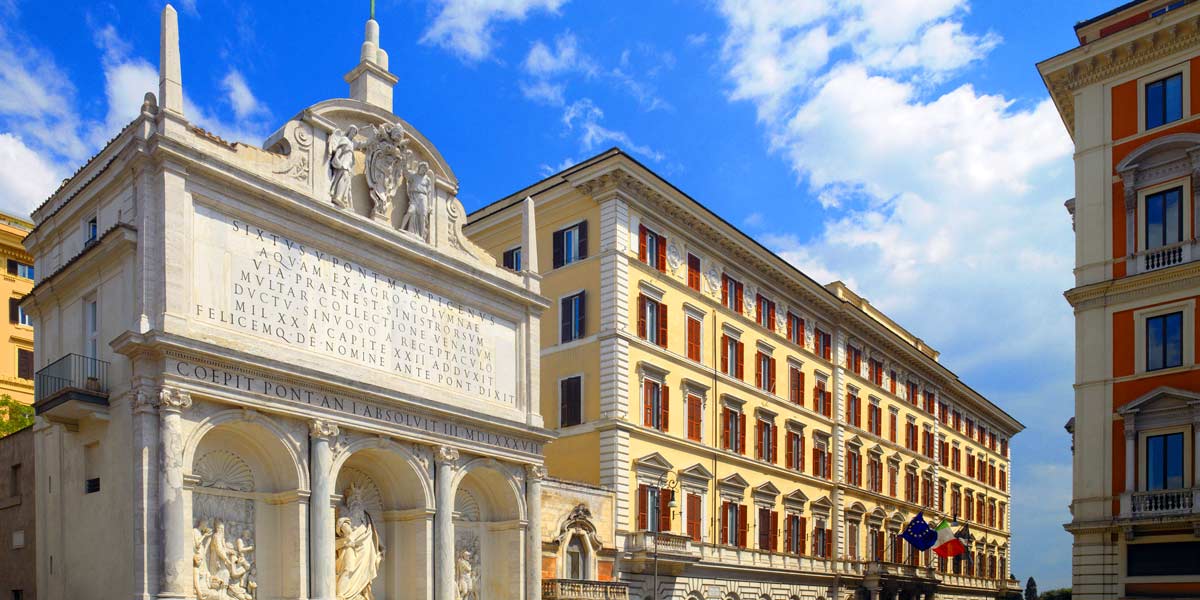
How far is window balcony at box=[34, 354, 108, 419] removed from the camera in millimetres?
24297

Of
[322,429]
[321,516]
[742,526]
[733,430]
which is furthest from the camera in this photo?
[733,430]

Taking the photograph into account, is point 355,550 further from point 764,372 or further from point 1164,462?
point 764,372

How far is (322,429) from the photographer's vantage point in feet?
87.8

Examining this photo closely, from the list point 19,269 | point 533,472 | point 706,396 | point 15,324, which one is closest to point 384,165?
point 533,472

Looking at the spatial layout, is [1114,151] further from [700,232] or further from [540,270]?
[540,270]

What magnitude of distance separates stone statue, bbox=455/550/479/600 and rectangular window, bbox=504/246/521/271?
Result: 1502cm

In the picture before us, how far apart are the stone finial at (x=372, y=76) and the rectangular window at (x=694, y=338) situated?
59.5ft

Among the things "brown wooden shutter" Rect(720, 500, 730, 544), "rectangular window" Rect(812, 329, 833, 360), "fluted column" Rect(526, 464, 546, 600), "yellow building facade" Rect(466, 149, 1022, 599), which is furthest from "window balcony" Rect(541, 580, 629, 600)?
"rectangular window" Rect(812, 329, 833, 360)

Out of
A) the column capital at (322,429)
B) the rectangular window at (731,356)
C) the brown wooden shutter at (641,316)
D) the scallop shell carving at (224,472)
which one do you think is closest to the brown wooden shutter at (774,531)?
the rectangular window at (731,356)

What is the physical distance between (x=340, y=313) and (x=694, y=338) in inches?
807

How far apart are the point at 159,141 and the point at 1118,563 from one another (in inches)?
1172

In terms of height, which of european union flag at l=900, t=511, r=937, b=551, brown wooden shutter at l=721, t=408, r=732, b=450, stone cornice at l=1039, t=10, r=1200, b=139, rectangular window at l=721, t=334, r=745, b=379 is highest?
stone cornice at l=1039, t=10, r=1200, b=139

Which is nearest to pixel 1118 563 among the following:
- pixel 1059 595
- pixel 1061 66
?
pixel 1061 66

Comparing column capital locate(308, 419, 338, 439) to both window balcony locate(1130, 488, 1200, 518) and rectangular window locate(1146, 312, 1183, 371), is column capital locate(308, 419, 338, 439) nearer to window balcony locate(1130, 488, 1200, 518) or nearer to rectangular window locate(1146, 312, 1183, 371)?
window balcony locate(1130, 488, 1200, 518)
